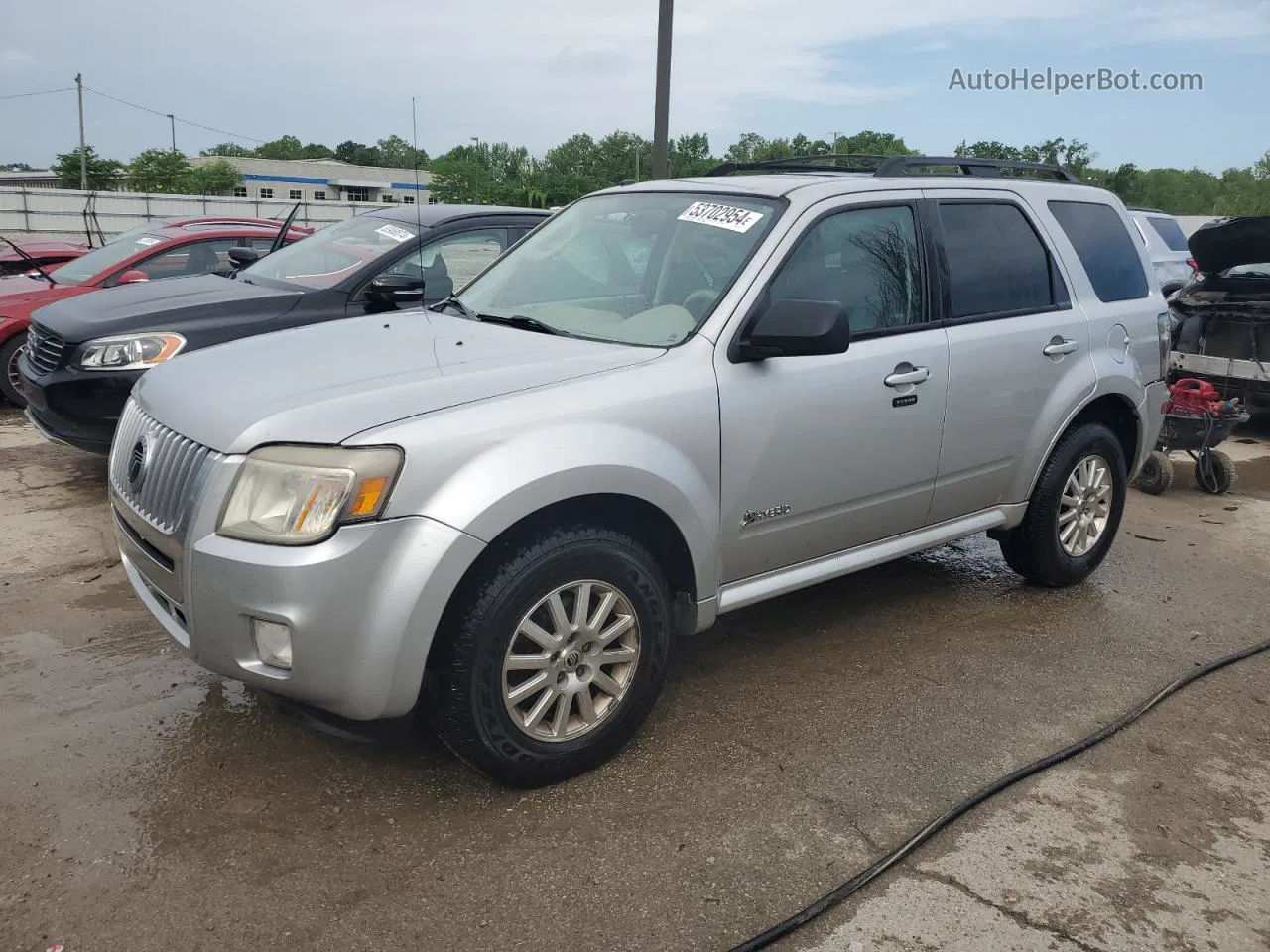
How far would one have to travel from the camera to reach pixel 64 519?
228 inches

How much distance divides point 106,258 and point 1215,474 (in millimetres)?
8697

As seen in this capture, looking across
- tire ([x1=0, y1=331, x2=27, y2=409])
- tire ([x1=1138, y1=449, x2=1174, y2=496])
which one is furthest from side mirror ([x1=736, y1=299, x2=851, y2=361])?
tire ([x1=0, y1=331, x2=27, y2=409])

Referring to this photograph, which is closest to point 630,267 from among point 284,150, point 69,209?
point 69,209

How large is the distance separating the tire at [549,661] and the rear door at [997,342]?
1.62m

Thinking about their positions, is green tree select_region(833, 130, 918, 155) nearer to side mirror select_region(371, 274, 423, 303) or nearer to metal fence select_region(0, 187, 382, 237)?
metal fence select_region(0, 187, 382, 237)

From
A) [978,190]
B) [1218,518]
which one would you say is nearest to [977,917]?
[978,190]

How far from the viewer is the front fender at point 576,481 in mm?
2828

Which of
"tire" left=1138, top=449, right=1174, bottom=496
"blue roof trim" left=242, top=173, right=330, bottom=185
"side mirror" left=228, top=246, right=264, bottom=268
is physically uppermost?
"blue roof trim" left=242, top=173, right=330, bottom=185

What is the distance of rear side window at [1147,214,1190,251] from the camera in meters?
15.3

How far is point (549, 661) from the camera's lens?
308 centimetres

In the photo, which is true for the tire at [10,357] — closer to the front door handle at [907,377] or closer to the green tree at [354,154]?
the front door handle at [907,377]

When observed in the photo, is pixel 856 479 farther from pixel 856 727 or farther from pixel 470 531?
pixel 470 531

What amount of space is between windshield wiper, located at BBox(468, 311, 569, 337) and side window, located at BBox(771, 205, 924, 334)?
31.0 inches

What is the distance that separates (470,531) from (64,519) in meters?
4.00
